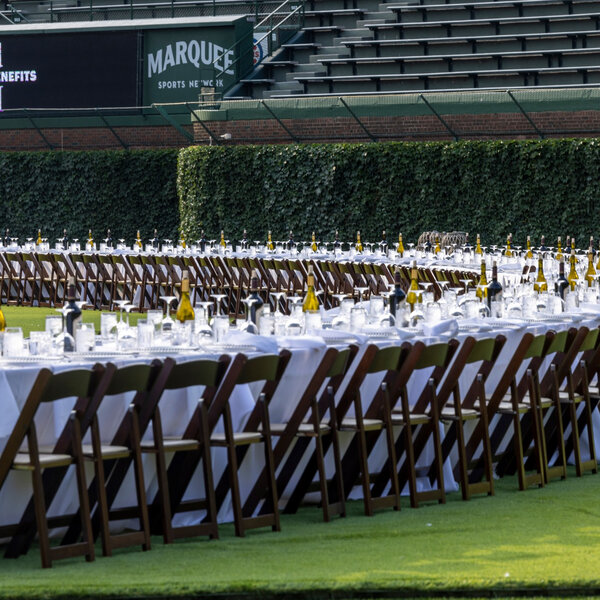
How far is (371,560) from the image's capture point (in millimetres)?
6668

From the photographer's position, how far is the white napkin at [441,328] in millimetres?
8812

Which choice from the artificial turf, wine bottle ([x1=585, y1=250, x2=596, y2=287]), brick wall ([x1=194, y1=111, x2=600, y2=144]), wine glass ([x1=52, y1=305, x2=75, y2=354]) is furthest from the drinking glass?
brick wall ([x1=194, y1=111, x2=600, y2=144])

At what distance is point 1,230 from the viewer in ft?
106

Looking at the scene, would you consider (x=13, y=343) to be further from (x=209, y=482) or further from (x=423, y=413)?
(x=423, y=413)

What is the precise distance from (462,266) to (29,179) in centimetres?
1615

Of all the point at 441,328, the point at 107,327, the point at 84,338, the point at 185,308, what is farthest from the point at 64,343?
the point at 441,328

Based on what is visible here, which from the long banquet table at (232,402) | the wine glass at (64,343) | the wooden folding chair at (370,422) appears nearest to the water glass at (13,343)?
the long banquet table at (232,402)

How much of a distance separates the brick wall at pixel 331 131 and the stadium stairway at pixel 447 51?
1.80 m

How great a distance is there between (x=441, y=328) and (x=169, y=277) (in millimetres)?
12580

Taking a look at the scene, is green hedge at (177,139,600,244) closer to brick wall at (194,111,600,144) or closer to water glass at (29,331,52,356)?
brick wall at (194,111,600,144)

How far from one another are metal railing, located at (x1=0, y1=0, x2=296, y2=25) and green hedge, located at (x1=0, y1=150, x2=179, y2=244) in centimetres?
510

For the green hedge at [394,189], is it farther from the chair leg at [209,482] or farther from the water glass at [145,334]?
the chair leg at [209,482]

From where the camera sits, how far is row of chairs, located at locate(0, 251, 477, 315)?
19312 millimetres

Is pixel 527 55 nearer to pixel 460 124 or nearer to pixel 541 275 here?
pixel 460 124
